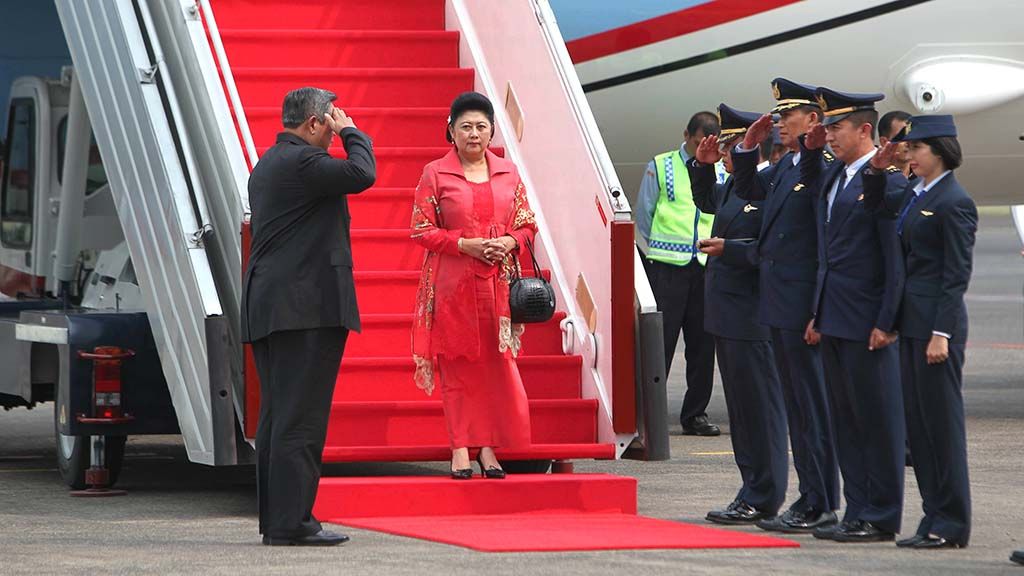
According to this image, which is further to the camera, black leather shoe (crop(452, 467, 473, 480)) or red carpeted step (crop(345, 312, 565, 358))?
red carpeted step (crop(345, 312, 565, 358))

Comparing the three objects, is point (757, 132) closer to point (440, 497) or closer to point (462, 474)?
point (462, 474)

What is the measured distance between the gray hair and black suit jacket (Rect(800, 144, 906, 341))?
1.97m

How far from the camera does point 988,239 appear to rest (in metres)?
42.9

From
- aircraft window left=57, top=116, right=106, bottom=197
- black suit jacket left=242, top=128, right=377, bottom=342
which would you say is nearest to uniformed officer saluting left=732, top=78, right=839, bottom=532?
black suit jacket left=242, top=128, right=377, bottom=342

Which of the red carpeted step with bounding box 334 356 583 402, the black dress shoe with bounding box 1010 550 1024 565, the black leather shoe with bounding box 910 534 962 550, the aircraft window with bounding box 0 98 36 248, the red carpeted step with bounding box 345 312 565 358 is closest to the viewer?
the black dress shoe with bounding box 1010 550 1024 565

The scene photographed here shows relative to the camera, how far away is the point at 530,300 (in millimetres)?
8023

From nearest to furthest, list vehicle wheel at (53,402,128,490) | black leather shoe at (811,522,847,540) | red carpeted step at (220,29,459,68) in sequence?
black leather shoe at (811,522,847,540)
vehicle wheel at (53,402,128,490)
red carpeted step at (220,29,459,68)

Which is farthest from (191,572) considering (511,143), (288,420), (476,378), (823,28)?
(823,28)

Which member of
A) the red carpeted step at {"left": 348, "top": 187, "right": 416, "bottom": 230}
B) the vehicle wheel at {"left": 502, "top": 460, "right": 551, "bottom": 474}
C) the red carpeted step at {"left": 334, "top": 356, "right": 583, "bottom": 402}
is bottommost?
the vehicle wheel at {"left": 502, "top": 460, "right": 551, "bottom": 474}

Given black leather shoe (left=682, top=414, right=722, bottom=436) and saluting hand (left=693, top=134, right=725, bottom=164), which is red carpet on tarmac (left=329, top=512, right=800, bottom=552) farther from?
black leather shoe (left=682, top=414, right=722, bottom=436)

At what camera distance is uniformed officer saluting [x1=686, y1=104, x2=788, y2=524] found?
808 cm

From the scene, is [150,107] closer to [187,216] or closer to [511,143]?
[187,216]

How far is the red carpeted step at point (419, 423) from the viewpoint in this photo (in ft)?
27.5

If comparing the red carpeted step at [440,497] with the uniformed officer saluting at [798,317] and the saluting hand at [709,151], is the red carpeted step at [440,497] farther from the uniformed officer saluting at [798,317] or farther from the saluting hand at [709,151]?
the saluting hand at [709,151]
